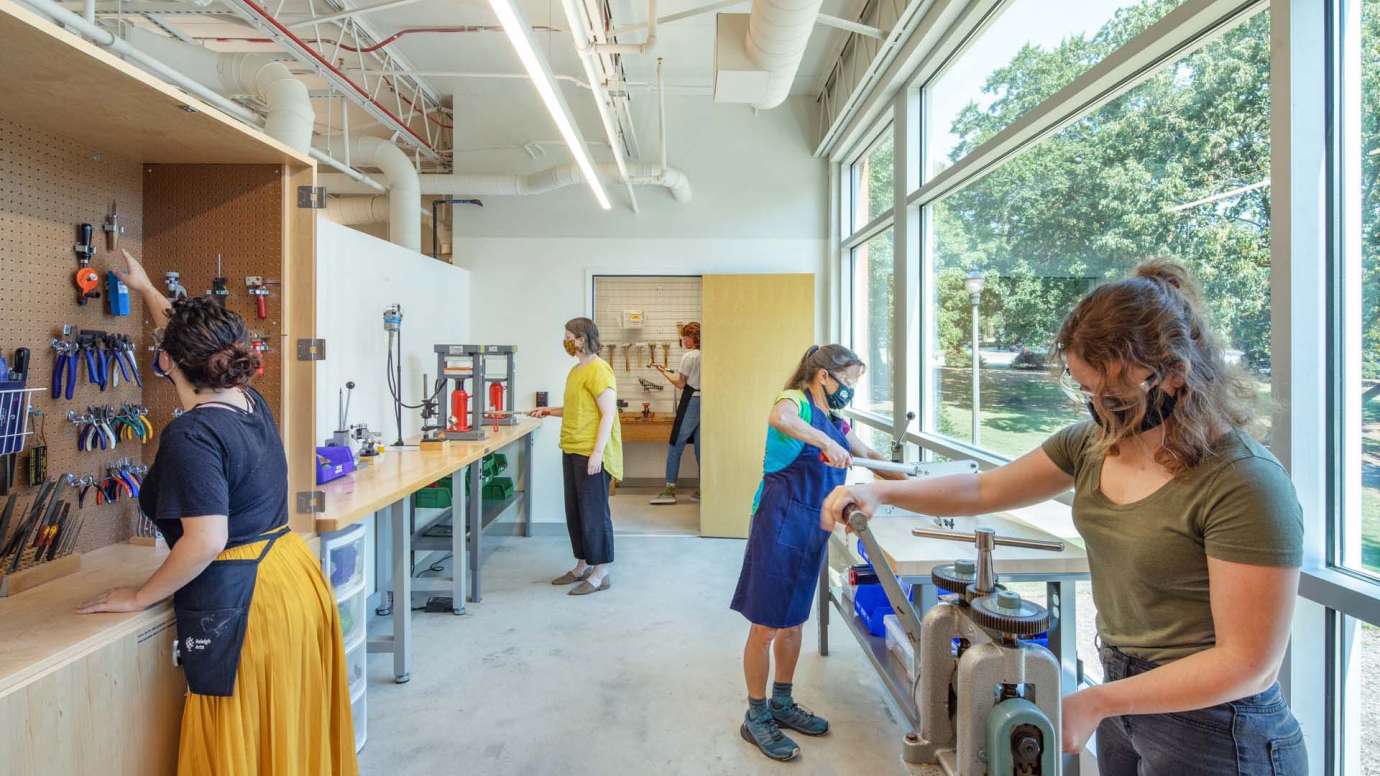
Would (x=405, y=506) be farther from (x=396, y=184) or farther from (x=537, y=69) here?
(x=396, y=184)

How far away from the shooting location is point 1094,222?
2.31 m

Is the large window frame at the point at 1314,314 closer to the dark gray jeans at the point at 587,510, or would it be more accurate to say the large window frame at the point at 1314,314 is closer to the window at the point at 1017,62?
the window at the point at 1017,62

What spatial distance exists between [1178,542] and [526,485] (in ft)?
16.4

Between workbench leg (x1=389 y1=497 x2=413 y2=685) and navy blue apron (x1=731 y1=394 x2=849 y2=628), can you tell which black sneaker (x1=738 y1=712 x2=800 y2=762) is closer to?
navy blue apron (x1=731 y1=394 x2=849 y2=628)

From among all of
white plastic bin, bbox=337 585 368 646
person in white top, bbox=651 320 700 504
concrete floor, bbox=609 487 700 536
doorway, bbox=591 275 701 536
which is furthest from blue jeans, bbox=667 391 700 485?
white plastic bin, bbox=337 585 368 646

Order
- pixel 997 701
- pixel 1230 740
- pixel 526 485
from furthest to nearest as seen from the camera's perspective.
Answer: pixel 526 485, pixel 1230 740, pixel 997 701

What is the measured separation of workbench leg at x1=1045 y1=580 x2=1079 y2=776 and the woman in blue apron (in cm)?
75

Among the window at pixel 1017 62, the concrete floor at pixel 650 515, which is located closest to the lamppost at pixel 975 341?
the window at pixel 1017 62

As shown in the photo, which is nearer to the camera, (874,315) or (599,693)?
(599,693)

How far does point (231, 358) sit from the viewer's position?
5.40ft

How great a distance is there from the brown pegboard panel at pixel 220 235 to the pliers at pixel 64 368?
295mm

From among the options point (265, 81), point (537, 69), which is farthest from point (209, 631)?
point (265, 81)

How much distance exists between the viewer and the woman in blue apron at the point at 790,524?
2.39 meters

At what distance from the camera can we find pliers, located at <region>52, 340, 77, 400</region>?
1.89 m
